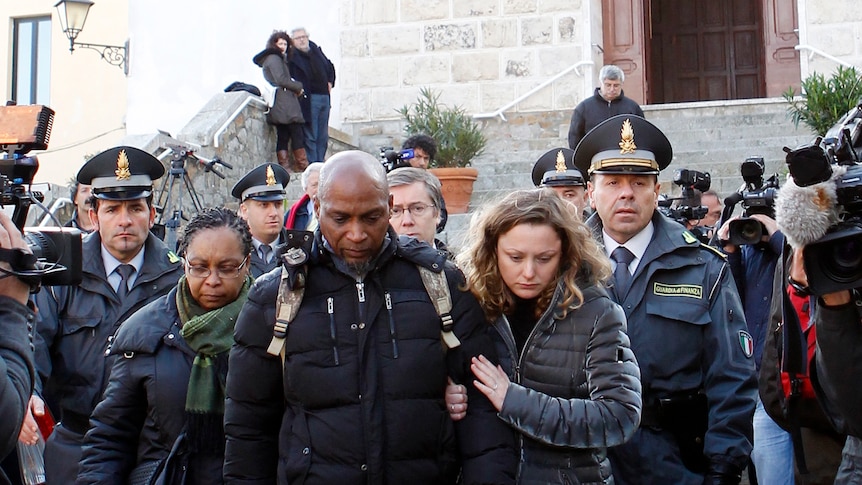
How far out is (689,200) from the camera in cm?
688

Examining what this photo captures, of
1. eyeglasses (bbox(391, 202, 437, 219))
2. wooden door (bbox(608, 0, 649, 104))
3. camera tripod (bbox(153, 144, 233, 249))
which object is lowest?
eyeglasses (bbox(391, 202, 437, 219))

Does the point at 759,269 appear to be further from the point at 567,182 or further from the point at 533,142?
the point at 533,142

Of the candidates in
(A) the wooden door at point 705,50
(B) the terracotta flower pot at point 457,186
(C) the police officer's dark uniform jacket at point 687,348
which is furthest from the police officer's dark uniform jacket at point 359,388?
(A) the wooden door at point 705,50

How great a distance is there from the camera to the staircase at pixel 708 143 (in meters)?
13.1

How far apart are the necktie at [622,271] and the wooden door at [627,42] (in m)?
12.5

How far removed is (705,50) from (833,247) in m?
17.0

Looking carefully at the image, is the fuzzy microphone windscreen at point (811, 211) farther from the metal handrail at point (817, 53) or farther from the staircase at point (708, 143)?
the metal handrail at point (817, 53)

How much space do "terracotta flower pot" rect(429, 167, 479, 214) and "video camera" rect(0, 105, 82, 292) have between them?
909 centimetres

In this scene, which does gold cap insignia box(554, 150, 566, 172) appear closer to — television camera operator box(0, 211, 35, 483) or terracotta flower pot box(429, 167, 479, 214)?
television camera operator box(0, 211, 35, 483)

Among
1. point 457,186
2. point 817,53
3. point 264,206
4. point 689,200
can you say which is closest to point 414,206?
point 689,200

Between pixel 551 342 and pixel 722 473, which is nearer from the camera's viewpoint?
pixel 551 342

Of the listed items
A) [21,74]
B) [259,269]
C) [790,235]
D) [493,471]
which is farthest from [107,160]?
[21,74]

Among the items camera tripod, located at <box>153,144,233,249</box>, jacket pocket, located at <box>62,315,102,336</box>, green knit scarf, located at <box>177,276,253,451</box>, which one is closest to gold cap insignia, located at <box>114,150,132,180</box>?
jacket pocket, located at <box>62,315,102,336</box>

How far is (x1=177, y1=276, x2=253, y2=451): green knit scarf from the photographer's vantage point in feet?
13.4
